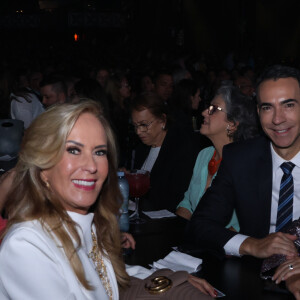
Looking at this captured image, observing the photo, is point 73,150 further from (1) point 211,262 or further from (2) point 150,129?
(2) point 150,129

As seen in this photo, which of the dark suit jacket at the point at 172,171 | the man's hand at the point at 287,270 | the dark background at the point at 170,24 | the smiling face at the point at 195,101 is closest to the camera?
the man's hand at the point at 287,270

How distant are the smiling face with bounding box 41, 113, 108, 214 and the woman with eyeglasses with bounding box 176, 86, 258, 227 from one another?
1696 mm

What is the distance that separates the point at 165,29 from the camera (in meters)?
19.8

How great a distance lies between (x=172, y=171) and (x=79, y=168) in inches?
82.4

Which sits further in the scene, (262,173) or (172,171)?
(172,171)

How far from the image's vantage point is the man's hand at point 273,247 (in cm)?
193

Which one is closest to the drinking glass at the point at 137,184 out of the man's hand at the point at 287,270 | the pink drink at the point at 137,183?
the pink drink at the point at 137,183

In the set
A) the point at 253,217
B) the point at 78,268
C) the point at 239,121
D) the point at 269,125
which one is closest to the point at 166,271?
the point at 78,268

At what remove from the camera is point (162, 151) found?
3.66 m

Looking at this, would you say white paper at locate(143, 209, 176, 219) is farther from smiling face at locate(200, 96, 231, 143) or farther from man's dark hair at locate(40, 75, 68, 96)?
man's dark hair at locate(40, 75, 68, 96)

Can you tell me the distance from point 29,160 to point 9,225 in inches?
8.4

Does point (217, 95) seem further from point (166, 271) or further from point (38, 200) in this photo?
point (38, 200)

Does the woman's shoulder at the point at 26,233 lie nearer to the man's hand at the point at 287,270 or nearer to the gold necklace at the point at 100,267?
the gold necklace at the point at 100,267

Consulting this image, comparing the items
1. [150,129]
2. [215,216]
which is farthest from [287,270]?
[150,129]
